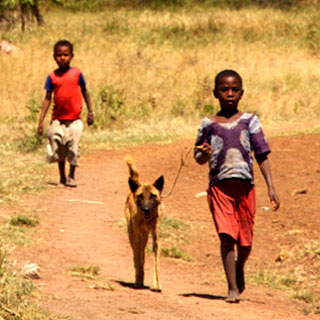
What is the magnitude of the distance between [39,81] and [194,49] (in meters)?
6.38

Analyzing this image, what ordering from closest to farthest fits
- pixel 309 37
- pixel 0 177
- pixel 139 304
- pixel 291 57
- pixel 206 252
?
1. pixel 139 304
2. pixel 206 252
3. pixel 0 177
4. pixel 291 57
5. pixel 309 37

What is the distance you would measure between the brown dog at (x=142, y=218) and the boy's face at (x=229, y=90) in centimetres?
75

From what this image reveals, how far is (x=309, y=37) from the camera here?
24.3 m

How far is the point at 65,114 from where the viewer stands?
10609mm

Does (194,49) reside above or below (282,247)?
above

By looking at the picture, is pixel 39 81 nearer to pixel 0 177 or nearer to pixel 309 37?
pixel 0 177

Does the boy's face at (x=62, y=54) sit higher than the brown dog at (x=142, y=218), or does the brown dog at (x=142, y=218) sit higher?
the boy's face at (x=62, y=54)

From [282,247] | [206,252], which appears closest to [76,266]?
[206,252]

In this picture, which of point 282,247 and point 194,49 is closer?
point 282,247

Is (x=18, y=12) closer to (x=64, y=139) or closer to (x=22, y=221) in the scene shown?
(x=64, y=139)

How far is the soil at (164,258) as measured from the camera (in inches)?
231

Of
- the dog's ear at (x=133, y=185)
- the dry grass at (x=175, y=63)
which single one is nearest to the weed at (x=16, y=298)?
the dog's ear at (x=133, y=185)

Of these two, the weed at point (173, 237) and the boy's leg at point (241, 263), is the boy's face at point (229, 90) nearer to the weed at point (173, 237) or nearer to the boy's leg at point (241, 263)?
the boy's leg at point (241, 263)

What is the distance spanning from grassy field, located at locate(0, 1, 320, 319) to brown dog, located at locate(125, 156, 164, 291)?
1.33m
